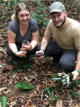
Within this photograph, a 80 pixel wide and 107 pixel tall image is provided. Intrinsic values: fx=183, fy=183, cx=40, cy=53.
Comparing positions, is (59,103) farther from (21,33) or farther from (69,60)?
(21,33)

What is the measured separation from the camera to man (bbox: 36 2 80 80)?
102 inches

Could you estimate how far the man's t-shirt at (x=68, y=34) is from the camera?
271 cm

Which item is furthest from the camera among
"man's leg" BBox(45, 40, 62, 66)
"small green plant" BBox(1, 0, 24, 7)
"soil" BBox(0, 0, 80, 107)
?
"small green plant" BBox(1, 0, 24, 7)

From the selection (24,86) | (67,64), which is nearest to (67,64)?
(67,64)

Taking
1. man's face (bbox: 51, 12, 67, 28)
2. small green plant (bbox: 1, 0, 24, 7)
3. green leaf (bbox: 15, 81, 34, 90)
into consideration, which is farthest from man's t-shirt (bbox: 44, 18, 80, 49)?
small green plant (bbox: 1, 0, 24, 7)

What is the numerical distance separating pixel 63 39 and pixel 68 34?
145 millimetres

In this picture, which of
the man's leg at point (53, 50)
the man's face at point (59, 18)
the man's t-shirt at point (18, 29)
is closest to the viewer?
the man's face at point (59, 18)

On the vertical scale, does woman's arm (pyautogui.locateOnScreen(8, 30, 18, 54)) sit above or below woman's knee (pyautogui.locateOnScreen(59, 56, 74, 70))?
above

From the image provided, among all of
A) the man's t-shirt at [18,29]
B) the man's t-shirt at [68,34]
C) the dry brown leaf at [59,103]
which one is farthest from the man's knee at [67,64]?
the man's t-shirt at [18,29]

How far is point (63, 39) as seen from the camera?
288 centimetres

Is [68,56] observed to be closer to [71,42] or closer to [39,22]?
[71,42]

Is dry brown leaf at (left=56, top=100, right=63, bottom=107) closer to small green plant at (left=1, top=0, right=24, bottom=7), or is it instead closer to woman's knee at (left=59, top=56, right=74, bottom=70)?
woman's knee at (left=59, top=56, right=74, bottom=70)

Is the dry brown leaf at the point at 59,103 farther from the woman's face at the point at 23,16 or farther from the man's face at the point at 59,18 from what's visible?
the woman's face at the point at 23,16

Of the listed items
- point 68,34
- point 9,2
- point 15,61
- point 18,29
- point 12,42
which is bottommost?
point 15,61
